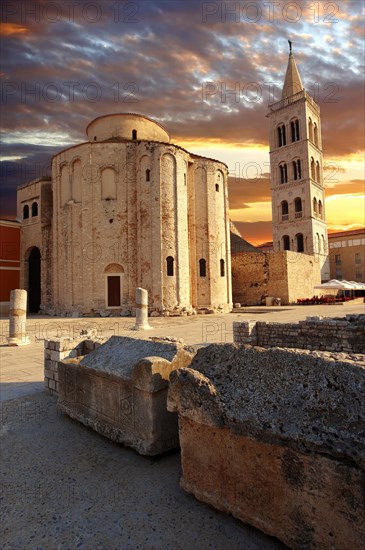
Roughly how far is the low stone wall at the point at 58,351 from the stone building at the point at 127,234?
16.0 meters

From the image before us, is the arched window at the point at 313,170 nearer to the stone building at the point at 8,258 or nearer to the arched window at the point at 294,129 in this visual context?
the arched window at the point at 294,129

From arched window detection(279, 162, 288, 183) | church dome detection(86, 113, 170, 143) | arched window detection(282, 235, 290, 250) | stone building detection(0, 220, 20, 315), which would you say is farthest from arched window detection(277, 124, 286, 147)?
stone building detection(0, 220, 20, 315)

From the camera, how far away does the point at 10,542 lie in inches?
87.7

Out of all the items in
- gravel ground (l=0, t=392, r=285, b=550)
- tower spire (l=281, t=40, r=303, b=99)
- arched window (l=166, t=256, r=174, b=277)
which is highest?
tower spire (l=281, t=40, r=303, b=99)

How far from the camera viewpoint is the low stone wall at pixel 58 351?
16.9ft

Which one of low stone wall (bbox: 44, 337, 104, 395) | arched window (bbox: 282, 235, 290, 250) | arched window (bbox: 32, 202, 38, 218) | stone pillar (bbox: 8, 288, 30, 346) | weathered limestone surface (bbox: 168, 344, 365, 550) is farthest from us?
arched window (bbox: 282, 235, 290, 250)

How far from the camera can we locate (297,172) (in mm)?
43438

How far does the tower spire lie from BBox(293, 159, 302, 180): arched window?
985 cm

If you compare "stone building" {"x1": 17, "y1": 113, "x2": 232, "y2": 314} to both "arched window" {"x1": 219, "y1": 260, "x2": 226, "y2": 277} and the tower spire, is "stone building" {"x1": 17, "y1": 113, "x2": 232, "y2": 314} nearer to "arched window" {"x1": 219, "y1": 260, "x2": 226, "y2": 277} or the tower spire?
"arched window" {"x1": 219, "y1": 260, "x2": 226, "y2": 277}

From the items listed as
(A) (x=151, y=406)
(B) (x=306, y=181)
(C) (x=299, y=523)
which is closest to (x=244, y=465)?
(C) (x=299, y=523)

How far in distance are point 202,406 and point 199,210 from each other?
23.7 m

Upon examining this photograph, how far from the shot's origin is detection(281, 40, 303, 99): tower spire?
45031mm

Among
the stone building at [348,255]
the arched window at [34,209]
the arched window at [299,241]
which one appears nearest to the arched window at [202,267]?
the arched window at [34,209]

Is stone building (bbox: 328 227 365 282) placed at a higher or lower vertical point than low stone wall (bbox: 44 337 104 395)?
higher
